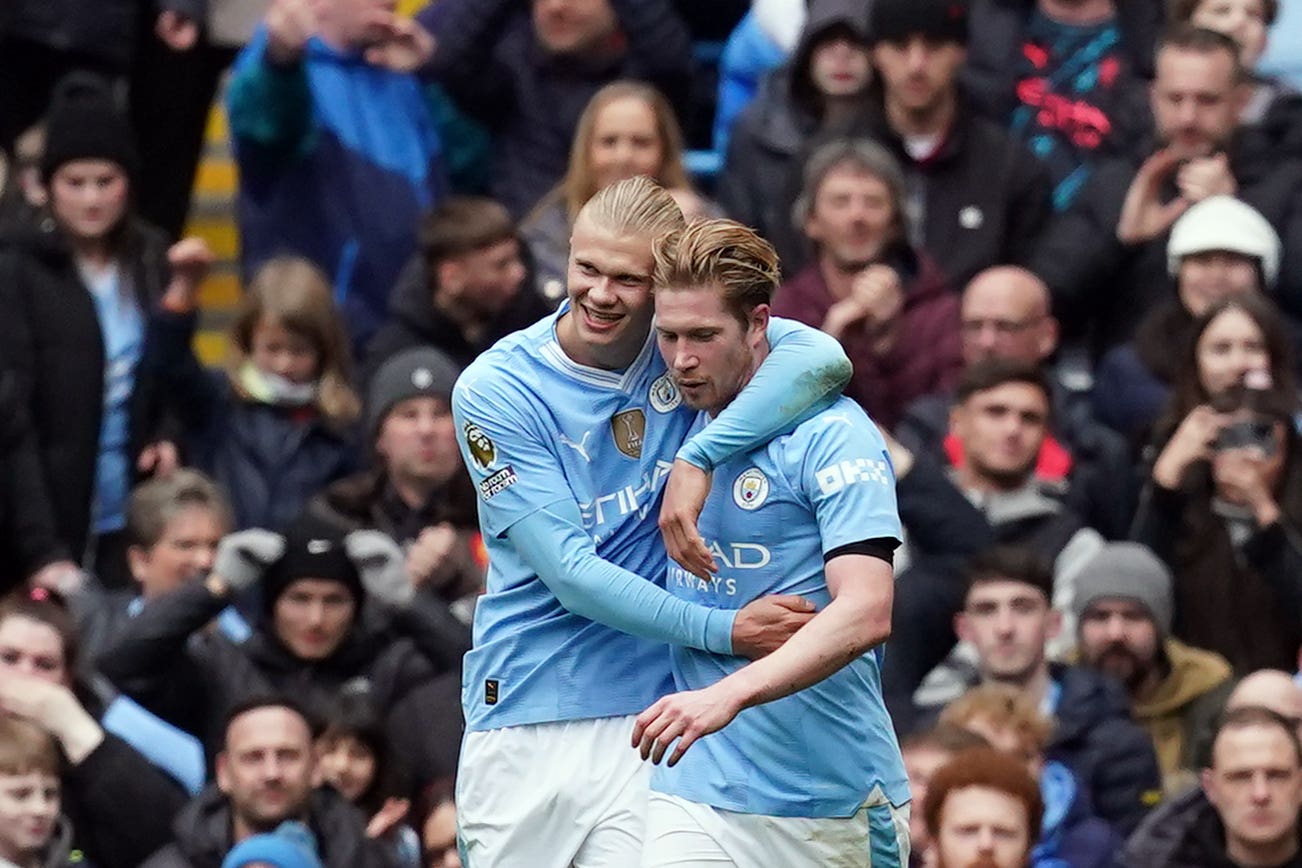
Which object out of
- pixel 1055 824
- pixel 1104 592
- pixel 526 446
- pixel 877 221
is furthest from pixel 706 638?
pixel 877 221

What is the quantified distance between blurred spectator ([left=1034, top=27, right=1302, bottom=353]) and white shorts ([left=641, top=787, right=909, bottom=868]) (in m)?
5.02

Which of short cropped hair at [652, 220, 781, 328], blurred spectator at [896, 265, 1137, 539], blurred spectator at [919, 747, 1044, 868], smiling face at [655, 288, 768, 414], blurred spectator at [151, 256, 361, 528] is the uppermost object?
blurred spectator at [896, 265, 1137, 539]

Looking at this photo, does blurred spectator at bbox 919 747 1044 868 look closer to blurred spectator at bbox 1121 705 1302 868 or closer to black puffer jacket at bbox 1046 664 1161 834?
blurred spectator at bbox 1121 705 1302 868

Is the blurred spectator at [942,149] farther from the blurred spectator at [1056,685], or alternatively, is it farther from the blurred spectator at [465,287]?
the blurred spectator at [1056,685]

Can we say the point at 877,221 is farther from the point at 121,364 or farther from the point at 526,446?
the point at 526,446

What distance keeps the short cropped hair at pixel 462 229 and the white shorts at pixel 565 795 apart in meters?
4.13

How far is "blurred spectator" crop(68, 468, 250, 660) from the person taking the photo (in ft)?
34.3

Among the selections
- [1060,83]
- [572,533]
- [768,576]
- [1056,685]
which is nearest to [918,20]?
[1060,83]

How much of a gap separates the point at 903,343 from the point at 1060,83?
1568 mm

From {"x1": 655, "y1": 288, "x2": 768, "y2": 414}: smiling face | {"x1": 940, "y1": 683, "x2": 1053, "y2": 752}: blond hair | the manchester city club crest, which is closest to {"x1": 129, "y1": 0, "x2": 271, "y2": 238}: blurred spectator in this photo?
{"x1": 940, "y1": 683, "x2": 1053, "y2": 752}: blond hair

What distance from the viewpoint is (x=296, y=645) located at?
10078 millimetres

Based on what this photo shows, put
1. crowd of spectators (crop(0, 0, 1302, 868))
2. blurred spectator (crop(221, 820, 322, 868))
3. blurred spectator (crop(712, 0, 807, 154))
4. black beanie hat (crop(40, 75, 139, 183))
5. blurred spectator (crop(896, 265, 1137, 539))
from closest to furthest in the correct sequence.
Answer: blurred spectator (crop(221, 820, 322, 868)) < crowd of spectators (crop(0, 0, 1302, 868)) < blurred spectator (crop(896, 265, 1137, 539)) < black beanie hat (crop(40, 75, 139, 183)) < blurred spectator (crop(712, 0, 807, 154))

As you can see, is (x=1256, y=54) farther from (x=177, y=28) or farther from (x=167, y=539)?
(x=167, y=539)

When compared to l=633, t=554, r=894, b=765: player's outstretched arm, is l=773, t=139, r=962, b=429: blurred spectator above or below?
above
